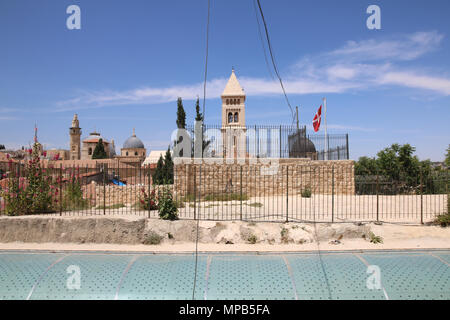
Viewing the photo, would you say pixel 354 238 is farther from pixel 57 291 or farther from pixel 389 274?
pixel 57 291

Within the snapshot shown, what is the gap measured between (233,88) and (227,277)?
127 ft

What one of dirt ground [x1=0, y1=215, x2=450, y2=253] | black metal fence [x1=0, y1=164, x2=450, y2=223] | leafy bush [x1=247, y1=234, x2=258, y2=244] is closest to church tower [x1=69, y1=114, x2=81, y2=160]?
black metal fence [x1=0, y1=164, x2=450, y2=223]

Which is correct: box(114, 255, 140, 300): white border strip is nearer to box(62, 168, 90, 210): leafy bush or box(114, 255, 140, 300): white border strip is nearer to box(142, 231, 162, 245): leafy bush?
box(142, 231, 162, 245): leafy bush

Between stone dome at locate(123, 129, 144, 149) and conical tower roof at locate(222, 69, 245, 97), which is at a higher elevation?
conical tower roof at locate(222, 69, 245, 97)

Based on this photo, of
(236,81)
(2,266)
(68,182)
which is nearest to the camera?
(2,266)

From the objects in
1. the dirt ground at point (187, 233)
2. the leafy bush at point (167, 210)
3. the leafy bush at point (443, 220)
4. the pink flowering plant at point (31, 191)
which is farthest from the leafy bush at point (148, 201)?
the leafy bush at point (443, 220)

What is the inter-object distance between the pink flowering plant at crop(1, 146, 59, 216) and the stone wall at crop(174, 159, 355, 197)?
5.25 meters

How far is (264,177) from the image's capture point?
48.2 ft

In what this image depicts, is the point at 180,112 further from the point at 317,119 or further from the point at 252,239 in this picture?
the point at 252,239

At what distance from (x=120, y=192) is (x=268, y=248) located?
10088 mm


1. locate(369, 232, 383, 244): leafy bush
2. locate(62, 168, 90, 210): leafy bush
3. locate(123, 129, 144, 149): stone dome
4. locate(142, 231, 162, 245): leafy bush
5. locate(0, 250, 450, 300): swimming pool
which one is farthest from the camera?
locate(123, 129, 144, 149): stone dome

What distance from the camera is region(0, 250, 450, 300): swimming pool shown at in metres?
4.55
